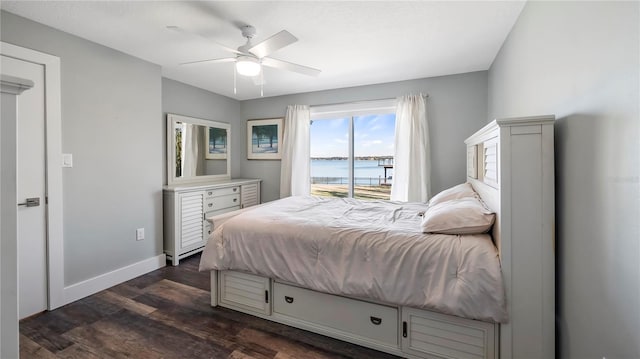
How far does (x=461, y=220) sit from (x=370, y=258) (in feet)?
2.04

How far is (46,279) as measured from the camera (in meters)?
2.26

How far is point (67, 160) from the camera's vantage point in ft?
7.82

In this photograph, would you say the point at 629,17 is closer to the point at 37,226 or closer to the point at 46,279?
the point at 37,226

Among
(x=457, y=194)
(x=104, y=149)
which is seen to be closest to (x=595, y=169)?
(x=457, y=194)

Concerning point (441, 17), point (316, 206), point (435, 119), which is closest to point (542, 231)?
point (441, 17)

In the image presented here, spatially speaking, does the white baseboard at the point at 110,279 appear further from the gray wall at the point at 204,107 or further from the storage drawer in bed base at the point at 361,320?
the storage drawer in bed base at the point at 361,320

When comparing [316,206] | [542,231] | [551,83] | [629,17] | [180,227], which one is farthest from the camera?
[180,227]

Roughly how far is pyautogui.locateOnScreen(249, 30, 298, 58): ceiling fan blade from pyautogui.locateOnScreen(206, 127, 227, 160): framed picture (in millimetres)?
2388

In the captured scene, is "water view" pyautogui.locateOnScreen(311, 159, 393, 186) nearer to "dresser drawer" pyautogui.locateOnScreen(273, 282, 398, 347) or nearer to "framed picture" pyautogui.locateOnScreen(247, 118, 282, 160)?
"framed picture" pyautogui.locateOnScreen(247, 118, 282, 160)

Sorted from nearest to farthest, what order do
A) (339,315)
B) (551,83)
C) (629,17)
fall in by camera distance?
(629,17), (551,83), (339,315)

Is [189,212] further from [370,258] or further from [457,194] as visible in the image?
[457,194]

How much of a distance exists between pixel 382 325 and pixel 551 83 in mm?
1819

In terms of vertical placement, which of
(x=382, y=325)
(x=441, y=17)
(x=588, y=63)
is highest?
(x=441, y=17)

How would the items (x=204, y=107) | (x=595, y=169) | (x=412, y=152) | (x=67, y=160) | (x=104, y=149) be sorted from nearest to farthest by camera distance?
→ (x=595, y=169)
(x=67, y=160)
(x=104, y=149)
(x=412, y=152)
(x=204, y=107)
